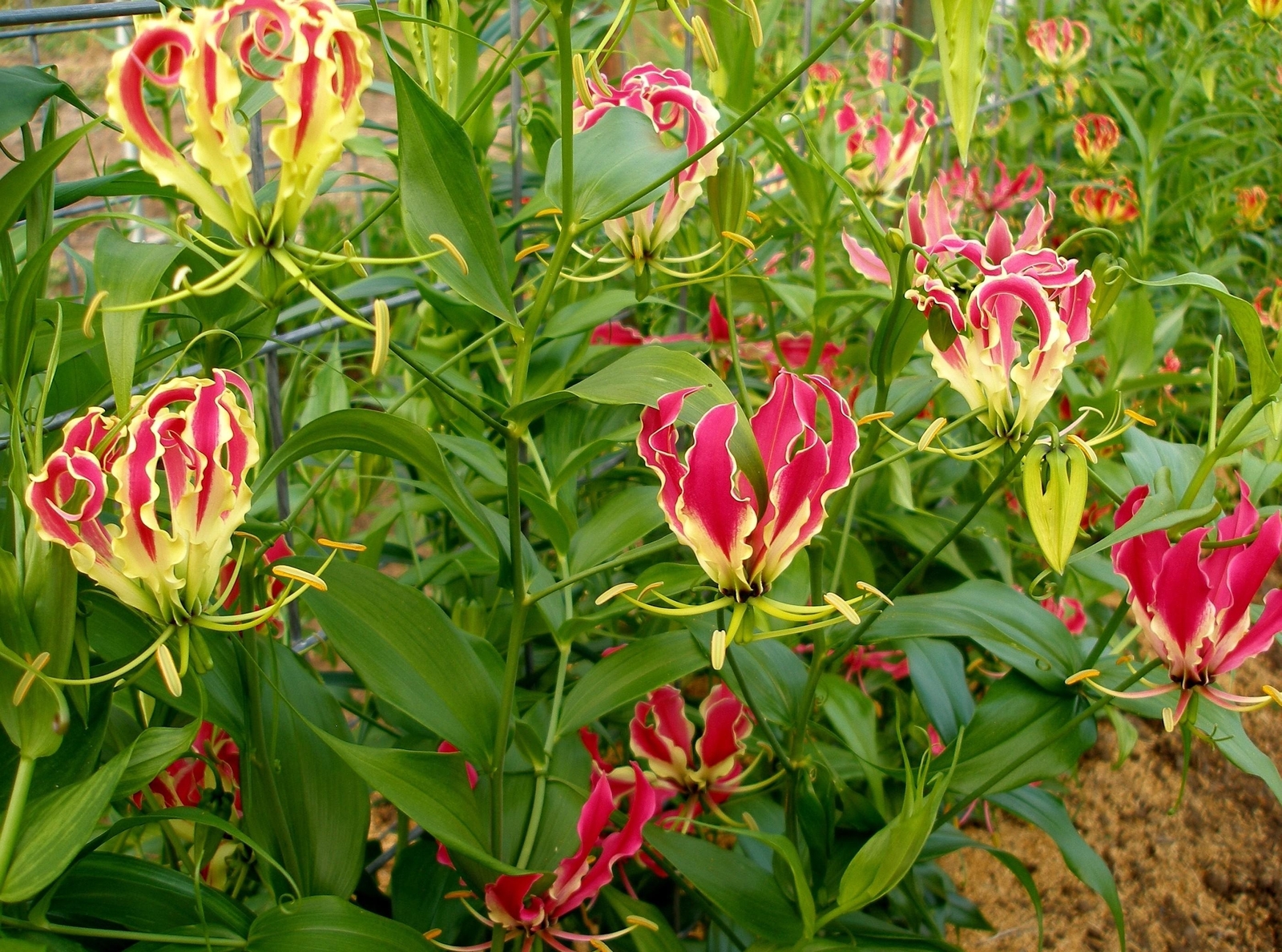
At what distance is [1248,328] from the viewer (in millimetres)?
688

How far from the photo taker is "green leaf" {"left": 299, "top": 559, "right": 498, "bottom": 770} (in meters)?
0.71

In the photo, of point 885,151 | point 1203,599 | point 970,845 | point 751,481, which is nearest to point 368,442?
point 751,481

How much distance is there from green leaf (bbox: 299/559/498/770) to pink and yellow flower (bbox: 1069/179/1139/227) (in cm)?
168

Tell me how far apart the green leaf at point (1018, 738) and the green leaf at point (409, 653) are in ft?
1.26

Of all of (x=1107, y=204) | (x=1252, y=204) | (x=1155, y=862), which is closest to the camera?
(x=1155, y=862)

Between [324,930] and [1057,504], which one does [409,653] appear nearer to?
[324,930]

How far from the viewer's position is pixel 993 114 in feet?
9.33

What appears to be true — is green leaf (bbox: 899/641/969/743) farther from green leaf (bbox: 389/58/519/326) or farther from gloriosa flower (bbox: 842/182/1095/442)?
green leaf (bbox: 389/58/519/326)

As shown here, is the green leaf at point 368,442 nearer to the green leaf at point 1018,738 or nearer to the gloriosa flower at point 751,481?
the gloriosa flower at point 751,481

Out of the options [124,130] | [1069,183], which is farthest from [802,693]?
[1069,183]

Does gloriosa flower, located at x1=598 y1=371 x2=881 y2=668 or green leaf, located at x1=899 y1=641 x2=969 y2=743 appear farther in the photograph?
green leaf, located at x1=899 y1=641 x2=969 y2=743

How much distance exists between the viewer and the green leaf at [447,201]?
59cm

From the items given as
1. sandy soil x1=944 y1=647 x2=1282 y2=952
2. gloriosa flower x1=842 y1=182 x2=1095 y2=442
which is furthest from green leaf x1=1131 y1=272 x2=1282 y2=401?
sandy soil x1=944 y1=647 x2=1282 y2=952

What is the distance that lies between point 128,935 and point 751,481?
16.2 inches
